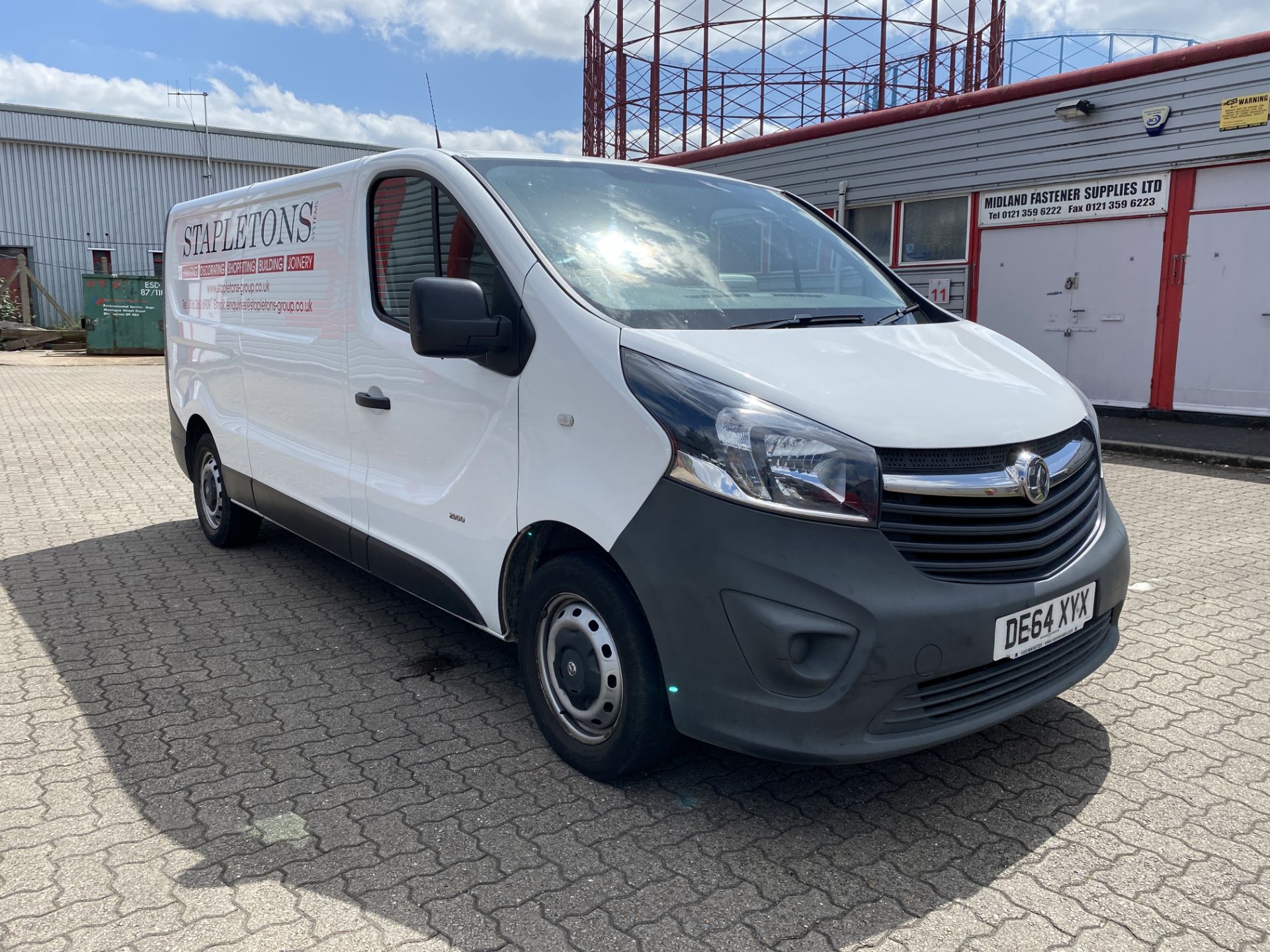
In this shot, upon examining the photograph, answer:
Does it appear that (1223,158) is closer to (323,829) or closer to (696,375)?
(696,375)

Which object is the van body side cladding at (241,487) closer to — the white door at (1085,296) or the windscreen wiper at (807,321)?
the windscreen wiper at (807,321)

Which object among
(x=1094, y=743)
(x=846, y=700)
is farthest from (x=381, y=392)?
(x=1094, y=743)

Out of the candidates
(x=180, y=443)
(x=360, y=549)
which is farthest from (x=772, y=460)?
(x=180, y=443)

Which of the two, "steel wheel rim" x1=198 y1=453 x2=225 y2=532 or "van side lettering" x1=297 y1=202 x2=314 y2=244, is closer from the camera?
"van side lettering" x1=297 y1=202 x2=314 y2=244

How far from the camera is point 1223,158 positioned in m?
10.9

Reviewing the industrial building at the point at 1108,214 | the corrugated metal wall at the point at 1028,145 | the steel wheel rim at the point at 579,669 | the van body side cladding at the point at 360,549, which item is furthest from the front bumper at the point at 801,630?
the corrugated metal wall at the point at 1028,145

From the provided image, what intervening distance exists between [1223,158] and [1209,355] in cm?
216

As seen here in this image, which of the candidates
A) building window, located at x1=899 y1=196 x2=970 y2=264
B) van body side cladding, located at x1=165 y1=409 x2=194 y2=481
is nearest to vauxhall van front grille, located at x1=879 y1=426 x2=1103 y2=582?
van body side cladding, located at x1=165 y1=409 x2=194 y2=481

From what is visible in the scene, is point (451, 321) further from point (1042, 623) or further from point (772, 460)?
point (1042, 623)

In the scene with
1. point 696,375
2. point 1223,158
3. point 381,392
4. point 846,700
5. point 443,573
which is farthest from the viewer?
point 1223,158

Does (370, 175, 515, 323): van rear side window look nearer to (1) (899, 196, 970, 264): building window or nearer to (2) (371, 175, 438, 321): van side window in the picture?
(2) (371, 175, 438, 321): van side window

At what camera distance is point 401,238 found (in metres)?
3.77

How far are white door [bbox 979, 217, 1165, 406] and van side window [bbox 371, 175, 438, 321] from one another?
416 inches

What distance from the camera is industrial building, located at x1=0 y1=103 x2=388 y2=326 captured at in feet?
105
